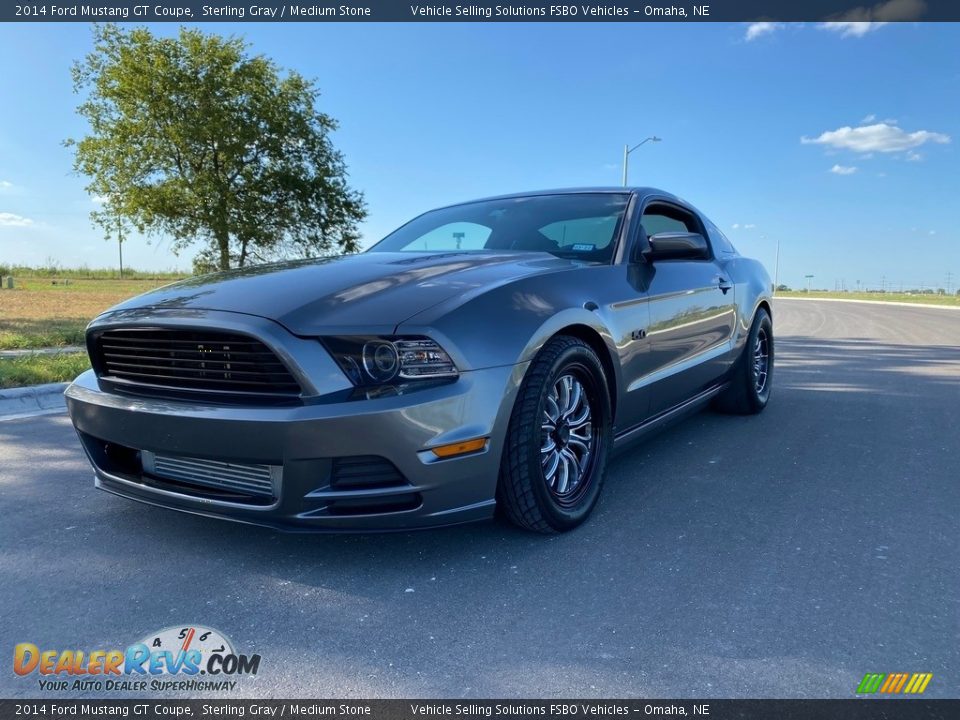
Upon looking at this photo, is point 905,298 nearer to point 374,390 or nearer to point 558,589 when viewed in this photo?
point 558,589

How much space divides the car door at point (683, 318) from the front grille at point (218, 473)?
193 cm

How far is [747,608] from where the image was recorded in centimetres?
217

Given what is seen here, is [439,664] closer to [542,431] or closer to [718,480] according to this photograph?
[542,431]

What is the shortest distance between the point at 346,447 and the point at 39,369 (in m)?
5.37

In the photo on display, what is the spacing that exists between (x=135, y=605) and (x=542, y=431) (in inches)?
60.0

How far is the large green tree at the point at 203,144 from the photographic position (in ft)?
61.3

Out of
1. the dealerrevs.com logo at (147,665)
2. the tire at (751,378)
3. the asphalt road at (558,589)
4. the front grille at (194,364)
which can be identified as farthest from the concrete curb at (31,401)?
the tire at (751,378)

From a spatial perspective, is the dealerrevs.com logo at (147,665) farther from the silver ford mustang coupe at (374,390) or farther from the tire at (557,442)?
the tire at (557,442)

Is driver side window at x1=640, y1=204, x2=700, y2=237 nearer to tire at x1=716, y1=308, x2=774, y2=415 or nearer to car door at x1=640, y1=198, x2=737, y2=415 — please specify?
car door at x1=640, y1=198, x2=737, y2=415

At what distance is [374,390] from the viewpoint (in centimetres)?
223

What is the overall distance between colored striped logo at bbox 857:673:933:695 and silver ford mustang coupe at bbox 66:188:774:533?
45.8 inches

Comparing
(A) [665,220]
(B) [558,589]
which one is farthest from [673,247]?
(B) [558,589]

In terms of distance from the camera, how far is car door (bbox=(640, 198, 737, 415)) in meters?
3.50

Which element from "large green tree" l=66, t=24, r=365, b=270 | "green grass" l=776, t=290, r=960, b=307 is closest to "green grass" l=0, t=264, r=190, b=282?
"large green tree" l=66, t=24, r=365, b=270
